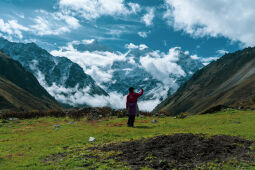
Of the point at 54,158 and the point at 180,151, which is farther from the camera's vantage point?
the point at 54,158

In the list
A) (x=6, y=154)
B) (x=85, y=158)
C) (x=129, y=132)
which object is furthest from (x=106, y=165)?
(x=129, y=132)

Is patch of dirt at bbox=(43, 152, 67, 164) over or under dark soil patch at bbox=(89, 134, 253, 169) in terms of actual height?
under

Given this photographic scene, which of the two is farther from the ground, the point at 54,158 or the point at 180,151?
the point at 180,151

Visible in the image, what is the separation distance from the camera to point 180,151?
46.8ft

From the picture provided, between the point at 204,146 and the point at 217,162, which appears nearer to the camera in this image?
the point at 217,162

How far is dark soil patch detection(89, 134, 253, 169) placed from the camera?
41.5 feet

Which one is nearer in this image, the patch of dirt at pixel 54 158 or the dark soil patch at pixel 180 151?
the dark soil patch at pixel 180 151

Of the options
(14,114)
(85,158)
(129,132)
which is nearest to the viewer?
(85,158)

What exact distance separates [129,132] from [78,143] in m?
5.41

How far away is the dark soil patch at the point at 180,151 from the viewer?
1266 cm

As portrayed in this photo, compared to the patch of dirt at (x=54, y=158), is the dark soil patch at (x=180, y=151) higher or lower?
higher

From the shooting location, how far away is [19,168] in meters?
13.2

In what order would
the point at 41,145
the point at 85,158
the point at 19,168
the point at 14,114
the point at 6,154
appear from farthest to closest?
1. the point at 14,114
2. the point at 41,145
3. the point at 6,154
4. the point at 85,158
5. the point at 19,168

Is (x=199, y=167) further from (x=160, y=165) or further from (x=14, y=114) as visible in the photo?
(x=14, y=114)
